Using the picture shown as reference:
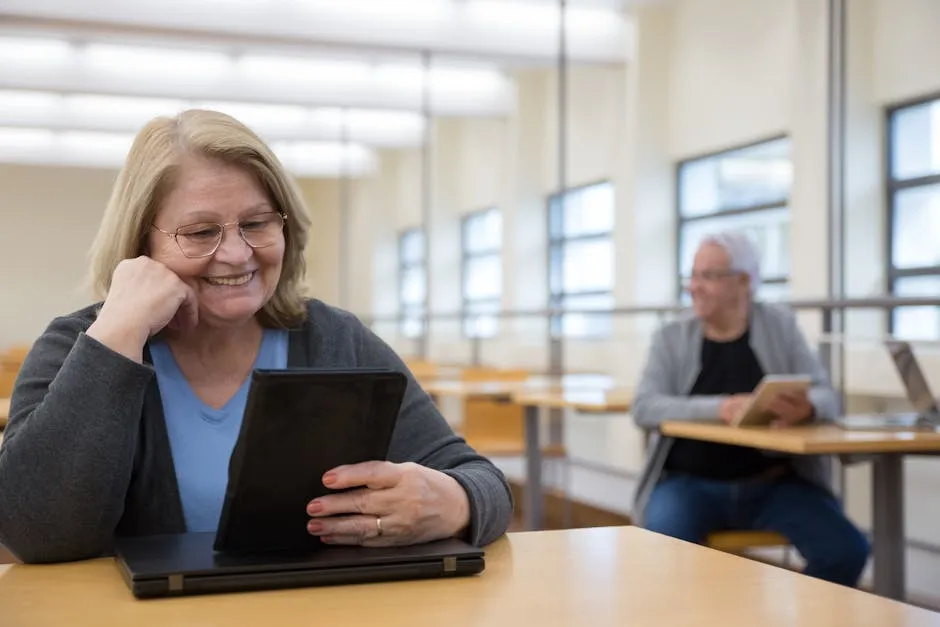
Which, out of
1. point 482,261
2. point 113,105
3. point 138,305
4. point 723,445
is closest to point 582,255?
point 482,261

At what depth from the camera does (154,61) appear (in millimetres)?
8070

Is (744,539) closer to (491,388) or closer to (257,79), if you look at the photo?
(491,388)

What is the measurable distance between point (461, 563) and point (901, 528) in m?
2.24

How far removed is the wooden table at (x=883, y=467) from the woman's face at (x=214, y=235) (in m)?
1.75

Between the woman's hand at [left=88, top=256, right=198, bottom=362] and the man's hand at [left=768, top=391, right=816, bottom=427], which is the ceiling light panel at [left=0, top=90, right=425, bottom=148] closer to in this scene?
the man's hand at [left=768, top=391, right=816, bottom=427]

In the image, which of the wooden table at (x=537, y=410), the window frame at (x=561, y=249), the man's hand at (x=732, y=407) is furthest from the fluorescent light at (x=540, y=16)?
the man's hand at (x=732, y=407)

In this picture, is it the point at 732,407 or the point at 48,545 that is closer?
the point at 48,545

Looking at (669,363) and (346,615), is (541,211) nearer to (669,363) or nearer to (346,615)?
(669,363)

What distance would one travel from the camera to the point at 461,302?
962 cm

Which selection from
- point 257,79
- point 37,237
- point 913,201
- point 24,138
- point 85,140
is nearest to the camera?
point 913,201

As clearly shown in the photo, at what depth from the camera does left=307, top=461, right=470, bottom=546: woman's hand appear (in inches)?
47.1

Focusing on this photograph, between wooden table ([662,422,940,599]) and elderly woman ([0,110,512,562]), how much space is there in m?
1.59

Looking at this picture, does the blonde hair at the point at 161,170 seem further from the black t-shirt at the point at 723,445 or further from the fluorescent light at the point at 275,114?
the fluorescent light at the point at 275,114

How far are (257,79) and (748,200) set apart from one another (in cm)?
382
